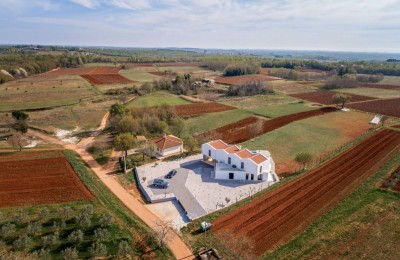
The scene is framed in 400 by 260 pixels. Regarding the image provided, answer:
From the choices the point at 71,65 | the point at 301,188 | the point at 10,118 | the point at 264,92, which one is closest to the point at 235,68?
the point at 264,92

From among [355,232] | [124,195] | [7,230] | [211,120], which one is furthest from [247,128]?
[7,230]

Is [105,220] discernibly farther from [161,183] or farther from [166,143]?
[166,143]

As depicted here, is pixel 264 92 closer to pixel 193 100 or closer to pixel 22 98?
pixel 193 100

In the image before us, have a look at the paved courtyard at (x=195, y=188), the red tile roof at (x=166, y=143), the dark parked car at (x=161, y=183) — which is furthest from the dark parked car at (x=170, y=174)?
A: the red tile roof at (x=166, y=143)

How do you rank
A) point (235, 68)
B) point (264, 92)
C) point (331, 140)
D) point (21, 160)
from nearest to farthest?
1. point (21, 160)
2. point (331, 140)
3. point (264, 92)
4. point (235, 68)

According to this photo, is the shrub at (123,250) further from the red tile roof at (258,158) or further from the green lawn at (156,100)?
the green lawn at (156,100)

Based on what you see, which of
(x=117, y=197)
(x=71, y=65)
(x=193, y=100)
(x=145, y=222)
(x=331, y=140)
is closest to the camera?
(x=145, y=222)
